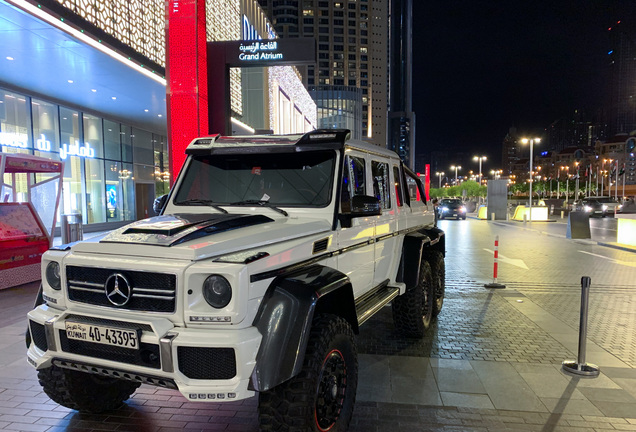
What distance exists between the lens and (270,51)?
44.2 ft

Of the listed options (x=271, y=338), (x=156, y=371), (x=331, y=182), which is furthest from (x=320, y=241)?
(x=156, y=371)

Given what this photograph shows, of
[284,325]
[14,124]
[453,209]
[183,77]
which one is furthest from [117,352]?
[453,209]

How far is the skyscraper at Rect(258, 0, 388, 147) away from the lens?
11862 centimetres

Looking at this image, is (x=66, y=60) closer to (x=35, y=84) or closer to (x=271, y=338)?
(x=35, y=84)

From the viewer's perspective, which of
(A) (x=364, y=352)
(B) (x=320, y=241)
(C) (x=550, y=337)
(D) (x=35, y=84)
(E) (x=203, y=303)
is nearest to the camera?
(E) (x=203, y=303)

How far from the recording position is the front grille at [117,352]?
8.02 ft

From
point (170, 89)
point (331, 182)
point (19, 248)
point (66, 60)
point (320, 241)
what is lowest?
point (19, 248)

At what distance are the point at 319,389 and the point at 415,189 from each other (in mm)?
4062

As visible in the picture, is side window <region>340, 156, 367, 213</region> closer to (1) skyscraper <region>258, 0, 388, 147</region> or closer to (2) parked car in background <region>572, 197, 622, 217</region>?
(2) parked car in background <region>572, 197, 622, 217</region>

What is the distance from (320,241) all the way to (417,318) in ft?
8.95

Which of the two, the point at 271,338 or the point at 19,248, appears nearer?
the point at 271,338

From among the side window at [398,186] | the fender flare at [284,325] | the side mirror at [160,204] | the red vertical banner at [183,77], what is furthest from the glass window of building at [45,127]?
the fender flare at [284,325]

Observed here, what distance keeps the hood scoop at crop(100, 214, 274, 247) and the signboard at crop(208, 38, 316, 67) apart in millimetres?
11330

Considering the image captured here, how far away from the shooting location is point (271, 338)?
240 cm
